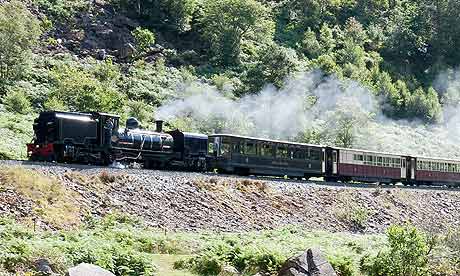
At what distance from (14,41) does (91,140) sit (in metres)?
26.6

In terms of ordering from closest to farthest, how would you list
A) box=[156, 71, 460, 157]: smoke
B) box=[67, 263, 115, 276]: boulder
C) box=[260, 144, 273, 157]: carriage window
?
box=[67, 263, 115, 276]: boulder
box=[260, 144, 273, 157]: carriage window
box=[156, 71, 460, 157]: smoke

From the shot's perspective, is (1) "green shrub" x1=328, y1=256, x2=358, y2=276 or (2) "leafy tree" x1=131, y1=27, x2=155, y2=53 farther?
(2) "leafy tree" x1=131, y1=27, x2=155, y2=53

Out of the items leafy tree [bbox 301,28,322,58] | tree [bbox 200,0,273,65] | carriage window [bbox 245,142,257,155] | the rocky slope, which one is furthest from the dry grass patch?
leafy tree [bbox 301,28,322,58]

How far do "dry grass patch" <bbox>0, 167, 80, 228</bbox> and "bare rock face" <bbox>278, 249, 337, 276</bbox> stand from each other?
840 cm

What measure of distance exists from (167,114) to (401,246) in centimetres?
3953

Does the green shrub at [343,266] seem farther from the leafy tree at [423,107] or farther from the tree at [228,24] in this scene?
the leafy tree at [423,107]

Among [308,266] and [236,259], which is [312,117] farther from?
[308,266]

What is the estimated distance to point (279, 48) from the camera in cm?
7094

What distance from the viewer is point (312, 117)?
67.4m

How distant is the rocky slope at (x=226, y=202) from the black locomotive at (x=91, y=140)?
120 inches

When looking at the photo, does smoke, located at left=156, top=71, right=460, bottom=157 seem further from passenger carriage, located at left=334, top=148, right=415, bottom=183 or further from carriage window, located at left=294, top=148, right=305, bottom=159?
carriage window, located at left=294, top=148, right=305, bottom=159

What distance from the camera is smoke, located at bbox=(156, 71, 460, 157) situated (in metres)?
57.8

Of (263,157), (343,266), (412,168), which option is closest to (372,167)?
(412,168)

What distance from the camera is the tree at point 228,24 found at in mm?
76000
